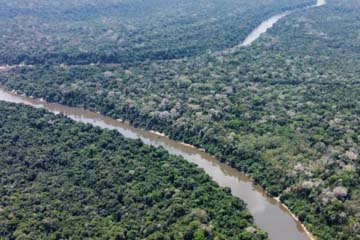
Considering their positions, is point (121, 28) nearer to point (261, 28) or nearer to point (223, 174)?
point (261, 28)

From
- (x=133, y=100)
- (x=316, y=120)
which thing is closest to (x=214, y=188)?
(x=316, y=120)

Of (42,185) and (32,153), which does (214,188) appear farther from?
(32,153)

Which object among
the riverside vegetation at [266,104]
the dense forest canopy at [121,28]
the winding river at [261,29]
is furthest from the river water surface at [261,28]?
the riverside vegetation at [266,104]

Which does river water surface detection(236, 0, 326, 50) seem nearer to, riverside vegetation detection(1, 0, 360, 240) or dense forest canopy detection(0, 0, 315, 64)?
dense forest canopy detection(0, 0, 315, 64)

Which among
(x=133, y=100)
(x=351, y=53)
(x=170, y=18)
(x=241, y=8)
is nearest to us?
(x=133, y=100)

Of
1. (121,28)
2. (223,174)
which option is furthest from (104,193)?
(121,28)

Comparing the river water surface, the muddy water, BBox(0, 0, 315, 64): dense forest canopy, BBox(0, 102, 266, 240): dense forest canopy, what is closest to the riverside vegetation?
the muddy water
